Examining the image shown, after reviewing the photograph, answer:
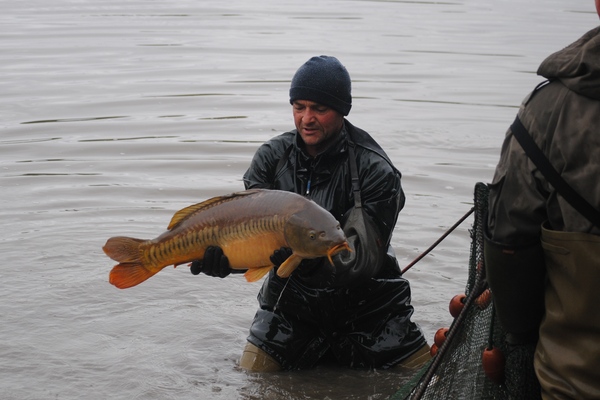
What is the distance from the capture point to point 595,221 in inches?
119

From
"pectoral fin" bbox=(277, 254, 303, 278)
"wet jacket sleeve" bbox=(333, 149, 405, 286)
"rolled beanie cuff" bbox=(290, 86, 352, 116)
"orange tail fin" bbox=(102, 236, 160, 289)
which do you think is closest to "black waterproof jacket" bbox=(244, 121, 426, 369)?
"wet jacket sleeve" bbox=(333, 149, 405, 286)

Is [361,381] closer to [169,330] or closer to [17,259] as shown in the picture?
[169,330]

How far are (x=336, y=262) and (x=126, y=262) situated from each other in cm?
107

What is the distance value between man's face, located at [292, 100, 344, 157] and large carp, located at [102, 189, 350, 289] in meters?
0.67

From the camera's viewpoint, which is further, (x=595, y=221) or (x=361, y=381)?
(x=361, y=381)

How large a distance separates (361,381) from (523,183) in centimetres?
302

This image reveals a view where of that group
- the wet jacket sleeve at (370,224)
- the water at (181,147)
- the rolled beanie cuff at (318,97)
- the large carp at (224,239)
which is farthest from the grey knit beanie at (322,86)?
the water at (181,147)

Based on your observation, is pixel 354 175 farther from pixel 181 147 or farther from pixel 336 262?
pixel 181 147

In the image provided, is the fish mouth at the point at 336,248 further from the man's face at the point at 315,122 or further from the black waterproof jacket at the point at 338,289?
the man's face at the point at 315,122

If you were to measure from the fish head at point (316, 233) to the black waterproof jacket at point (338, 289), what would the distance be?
490mm

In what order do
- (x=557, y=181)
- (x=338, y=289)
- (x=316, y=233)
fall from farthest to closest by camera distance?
1. (x=338, y=289)
2. (x=316, y=233)
3. (x=557, y=181)

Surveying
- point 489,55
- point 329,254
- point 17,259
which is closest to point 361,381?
point 329,254

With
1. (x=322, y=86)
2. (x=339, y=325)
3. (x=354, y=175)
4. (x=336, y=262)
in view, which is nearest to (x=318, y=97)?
(x=322, y=86)

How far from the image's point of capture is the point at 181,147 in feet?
38.0
